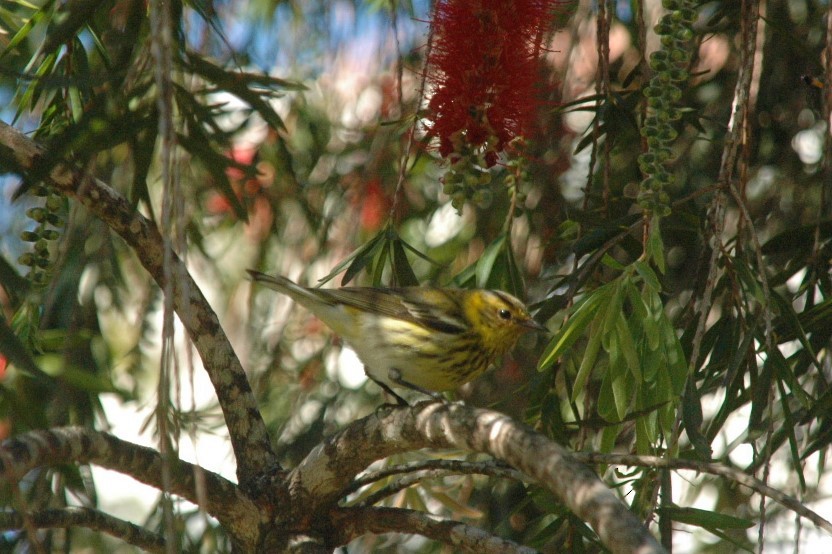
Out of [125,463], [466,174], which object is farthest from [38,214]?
[466,174]

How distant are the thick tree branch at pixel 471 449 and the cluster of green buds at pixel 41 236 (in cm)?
75

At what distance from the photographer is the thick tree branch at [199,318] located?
209 centimetres

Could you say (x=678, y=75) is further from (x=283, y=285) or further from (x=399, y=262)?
(x=283, y=285)

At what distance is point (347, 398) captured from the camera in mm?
4035

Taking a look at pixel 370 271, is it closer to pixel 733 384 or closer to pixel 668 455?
pixel 733 384

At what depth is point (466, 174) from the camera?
2.47 metres

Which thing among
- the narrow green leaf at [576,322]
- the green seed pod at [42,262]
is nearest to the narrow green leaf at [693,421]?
the narrow green leaf at [576,322]

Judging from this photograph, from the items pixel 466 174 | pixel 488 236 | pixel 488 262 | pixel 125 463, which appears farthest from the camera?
pixel 488 236

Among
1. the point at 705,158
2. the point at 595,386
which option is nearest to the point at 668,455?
the point at 595,386

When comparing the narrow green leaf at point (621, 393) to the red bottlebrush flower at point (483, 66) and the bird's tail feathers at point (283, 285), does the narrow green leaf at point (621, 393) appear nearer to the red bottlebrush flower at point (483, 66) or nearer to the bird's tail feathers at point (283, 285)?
the red bottlebrush flower at point (483, 66)

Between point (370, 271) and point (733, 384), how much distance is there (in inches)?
53.1

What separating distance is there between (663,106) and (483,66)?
20.8 inches

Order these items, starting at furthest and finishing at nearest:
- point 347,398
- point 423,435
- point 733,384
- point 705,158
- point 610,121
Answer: point 347,398 < point 705,158 < point 610,121 < point 733,384 < point 423,435

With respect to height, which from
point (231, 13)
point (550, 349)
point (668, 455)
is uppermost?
point (231, 13)
